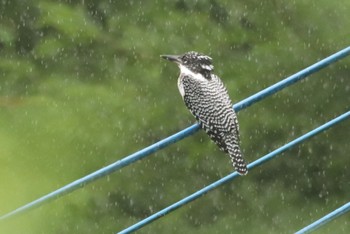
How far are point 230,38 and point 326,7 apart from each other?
0.61 m

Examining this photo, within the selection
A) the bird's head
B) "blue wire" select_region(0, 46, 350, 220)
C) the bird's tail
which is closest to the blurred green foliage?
the bird's head

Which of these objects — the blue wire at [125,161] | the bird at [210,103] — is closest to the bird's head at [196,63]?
the bird at [210,103]

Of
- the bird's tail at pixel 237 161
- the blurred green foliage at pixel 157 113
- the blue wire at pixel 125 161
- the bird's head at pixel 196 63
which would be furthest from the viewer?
the blurred green foliage at pixel 157 113

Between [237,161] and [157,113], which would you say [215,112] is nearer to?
[237,161]

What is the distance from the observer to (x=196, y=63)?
466 cm

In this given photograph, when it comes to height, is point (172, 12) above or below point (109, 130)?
above

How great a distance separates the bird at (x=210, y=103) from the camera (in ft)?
14.2

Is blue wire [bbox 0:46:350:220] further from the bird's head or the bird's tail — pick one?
the bird's head

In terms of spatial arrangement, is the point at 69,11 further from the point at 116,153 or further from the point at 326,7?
the point at 326,7

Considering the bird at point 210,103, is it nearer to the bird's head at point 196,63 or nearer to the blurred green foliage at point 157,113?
the bird's head at point 196,63

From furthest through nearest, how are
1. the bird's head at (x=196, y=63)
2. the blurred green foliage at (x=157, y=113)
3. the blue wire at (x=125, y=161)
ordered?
the blurred green foliage at (x=157, y=113) → the bird's head at (x=196, y=63) → the blue wire at (x=125, y=161)

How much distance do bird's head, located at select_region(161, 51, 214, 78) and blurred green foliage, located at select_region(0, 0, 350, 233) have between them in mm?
2224

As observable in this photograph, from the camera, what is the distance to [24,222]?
7125 mm

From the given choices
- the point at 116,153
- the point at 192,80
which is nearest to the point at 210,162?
the point at 116,153
